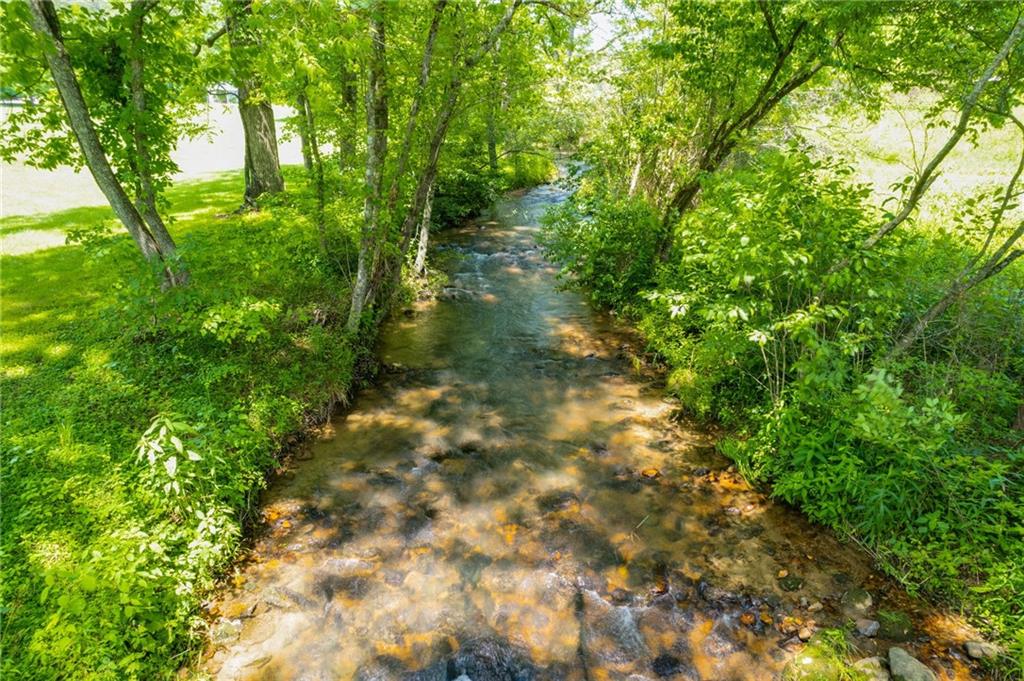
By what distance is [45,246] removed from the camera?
1095 centimetres

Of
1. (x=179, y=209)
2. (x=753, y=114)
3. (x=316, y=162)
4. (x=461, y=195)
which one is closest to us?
(x=316, y=162)

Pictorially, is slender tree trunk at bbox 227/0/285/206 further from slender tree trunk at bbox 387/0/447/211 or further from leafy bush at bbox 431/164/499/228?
leafy bush at bbox 431/164/499/228

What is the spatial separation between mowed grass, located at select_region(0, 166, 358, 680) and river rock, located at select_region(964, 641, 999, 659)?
6598mm

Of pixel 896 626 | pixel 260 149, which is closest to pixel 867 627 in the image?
pixel 896 626

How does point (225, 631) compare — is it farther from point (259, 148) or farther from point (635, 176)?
point (635, 176)

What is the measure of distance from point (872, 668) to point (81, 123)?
10.1 meters

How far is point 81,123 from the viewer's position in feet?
20.2

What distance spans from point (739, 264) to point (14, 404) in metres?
9.08

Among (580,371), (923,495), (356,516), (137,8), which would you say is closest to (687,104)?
(580,371)

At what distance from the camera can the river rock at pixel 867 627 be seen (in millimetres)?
4461

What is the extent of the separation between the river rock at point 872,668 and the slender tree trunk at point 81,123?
29.5 feet

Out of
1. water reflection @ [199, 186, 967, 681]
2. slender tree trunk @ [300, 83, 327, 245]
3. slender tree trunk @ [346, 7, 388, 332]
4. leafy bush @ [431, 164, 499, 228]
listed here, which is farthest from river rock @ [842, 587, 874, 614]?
leafy bush @ [431, 164, 499, 228]

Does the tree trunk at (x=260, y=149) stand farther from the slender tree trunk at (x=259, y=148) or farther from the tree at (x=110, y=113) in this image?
the tree at (x=110, y=113)

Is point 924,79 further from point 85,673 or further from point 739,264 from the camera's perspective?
point 85,673
